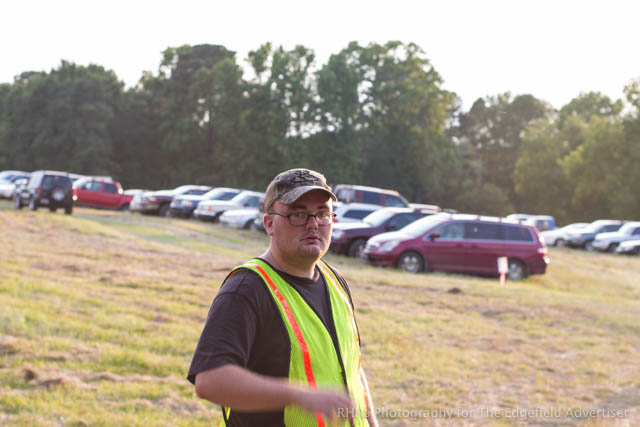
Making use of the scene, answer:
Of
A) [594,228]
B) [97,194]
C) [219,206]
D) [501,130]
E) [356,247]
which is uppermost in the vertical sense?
[501,130]

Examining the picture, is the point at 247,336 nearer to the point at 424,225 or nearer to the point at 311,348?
the point at 311,348

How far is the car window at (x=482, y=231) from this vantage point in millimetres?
20250

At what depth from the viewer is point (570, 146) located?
2908 inches

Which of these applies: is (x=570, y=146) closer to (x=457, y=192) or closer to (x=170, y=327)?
A: (x=457, y=192)

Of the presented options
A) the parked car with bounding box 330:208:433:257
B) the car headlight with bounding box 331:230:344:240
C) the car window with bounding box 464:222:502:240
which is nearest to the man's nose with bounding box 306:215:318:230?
the car window with bounding box 464:222:502:240

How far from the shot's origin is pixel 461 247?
20.0 meters

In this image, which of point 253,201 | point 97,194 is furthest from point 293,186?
point 97,194

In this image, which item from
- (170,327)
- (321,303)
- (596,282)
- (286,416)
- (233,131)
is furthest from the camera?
(233,131)

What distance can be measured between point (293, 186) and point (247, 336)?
661mm

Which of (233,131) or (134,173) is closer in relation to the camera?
(233,131)

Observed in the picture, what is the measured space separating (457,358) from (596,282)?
48.3ft

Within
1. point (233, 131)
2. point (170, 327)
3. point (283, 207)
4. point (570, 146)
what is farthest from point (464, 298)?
point (570, 146)

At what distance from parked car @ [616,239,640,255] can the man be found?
126ft

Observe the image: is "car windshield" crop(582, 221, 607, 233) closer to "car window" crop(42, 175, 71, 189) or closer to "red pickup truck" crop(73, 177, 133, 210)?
"red pickup truck" crop(73, 177, 133, 210)
